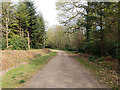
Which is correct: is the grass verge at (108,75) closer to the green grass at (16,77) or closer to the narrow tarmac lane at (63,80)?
the narrow tarmac lane at (63,80)

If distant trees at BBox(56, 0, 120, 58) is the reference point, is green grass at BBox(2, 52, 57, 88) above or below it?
below

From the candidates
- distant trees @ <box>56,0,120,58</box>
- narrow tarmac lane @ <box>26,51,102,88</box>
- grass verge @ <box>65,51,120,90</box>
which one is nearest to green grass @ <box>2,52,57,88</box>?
narrow tarmac lane @ <box>26,51,102,88</box>

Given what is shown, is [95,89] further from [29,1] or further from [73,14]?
[29,1]

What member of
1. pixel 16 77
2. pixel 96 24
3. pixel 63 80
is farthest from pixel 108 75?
pixel 96 24

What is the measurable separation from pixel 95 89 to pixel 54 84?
1.67 metres

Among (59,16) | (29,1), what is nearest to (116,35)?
(59,16)

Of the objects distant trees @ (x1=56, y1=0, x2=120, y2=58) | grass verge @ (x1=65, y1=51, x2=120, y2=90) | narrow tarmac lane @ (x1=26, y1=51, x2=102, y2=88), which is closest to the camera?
narrow tarmac lane @ (x1=26, y1=51, x2=102, y2=88)

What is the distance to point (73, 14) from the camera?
14508 mm

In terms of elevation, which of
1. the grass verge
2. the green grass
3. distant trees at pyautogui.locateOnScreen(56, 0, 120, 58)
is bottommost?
the grass verge

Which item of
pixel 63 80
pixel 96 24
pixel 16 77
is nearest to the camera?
pixel 63 80

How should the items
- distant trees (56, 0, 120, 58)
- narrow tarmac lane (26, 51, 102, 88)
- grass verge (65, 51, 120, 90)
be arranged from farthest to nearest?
distant trees (56, 0, 120, 58) < grass verge (65, 51, 120, 90) < narrow tarmac lane (26, 51, 102, 88)

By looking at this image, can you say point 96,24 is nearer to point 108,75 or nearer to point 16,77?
point 108,75

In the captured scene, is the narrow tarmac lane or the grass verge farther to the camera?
the grass verge

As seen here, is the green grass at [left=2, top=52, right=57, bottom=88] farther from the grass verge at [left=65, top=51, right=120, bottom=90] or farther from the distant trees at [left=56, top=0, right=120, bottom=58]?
the distant trees at [left=56, top=0, right=120, bottom=58]
